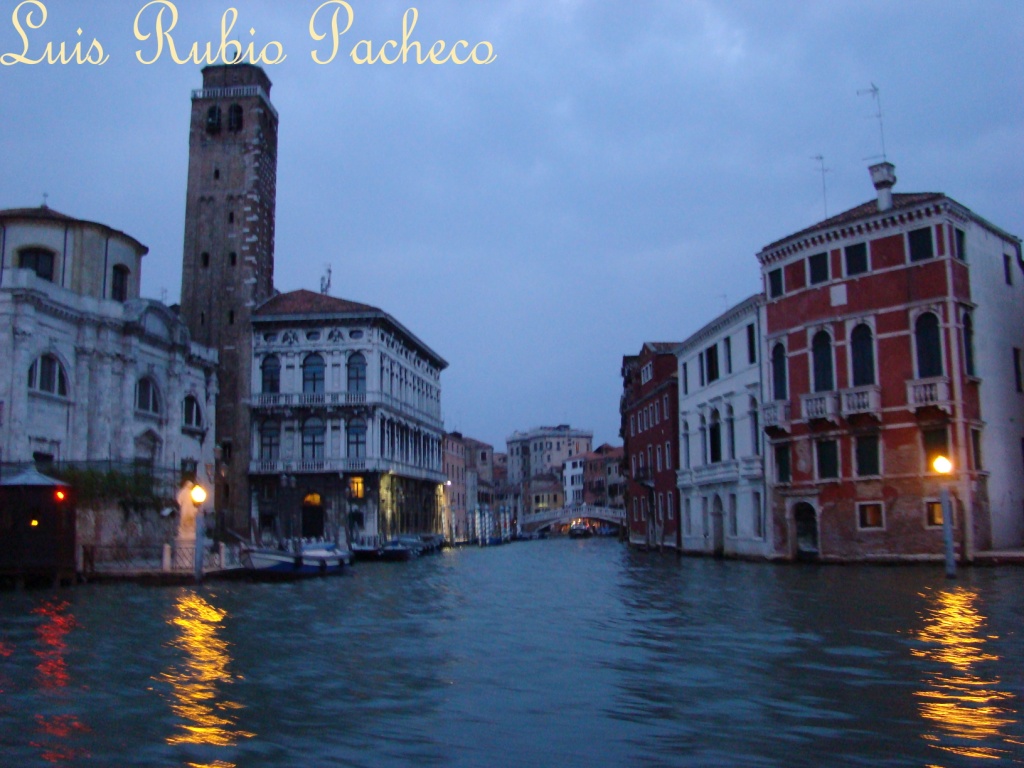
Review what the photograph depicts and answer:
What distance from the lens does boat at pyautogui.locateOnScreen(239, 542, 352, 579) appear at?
1122 inches

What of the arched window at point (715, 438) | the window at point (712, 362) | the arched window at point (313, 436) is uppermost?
the window at point (712, 362)

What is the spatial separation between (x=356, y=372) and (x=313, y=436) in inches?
145

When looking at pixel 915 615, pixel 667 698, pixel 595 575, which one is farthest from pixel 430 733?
pixel 595 575

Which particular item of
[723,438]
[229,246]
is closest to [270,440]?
[229,246]

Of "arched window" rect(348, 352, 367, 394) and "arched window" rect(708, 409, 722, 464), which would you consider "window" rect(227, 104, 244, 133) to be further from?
"arched window" rect(708, 409, 722, 464)

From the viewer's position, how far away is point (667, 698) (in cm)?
915

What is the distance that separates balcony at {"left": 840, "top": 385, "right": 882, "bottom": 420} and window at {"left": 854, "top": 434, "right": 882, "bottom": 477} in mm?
782

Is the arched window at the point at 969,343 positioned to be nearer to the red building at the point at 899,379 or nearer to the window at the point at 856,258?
the red building at the point at 899,379

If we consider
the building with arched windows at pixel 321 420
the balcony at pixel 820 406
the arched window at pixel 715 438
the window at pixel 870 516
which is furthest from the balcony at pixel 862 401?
the building with arched windows at pixel 321 420

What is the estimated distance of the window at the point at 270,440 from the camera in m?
47.1

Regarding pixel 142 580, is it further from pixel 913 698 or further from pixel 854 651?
pixel 913 698

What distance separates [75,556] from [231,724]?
1862cm

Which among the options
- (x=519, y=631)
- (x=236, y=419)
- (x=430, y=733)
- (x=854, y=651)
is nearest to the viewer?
(x=430, y=733)

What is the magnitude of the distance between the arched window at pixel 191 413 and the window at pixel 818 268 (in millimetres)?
25670
